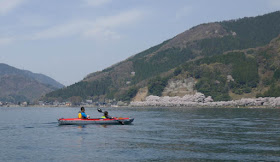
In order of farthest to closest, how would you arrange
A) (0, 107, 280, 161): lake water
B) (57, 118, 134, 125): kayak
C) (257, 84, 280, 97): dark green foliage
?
(257, 84, 280, 97): dark green foliage
(57, 118, 134, 125): kayak
(0, 107, 280, 161): lake water

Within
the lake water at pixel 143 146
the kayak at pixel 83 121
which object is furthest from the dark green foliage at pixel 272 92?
the lake water at pixel 143 146

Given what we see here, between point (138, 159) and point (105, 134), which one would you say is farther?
point (105, 134)

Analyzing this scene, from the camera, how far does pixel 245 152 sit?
40719mm

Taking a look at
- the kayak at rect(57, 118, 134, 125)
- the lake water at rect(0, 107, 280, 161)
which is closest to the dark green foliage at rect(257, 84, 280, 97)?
the kayak at rect(57, 118, 134, 125)

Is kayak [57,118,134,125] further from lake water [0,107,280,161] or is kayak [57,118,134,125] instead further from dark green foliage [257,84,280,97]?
dark green foliage [257,84,280,97]

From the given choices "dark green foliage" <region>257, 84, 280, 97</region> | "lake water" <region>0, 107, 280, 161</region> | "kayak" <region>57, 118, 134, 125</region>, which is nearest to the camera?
"lake water" <region>0, 107, 280, 161</region>

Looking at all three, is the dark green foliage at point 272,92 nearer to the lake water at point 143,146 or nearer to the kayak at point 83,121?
the kayak at point 83,121

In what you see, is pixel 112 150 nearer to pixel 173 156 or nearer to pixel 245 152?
pixel 173 156

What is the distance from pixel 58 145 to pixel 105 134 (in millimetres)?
12852

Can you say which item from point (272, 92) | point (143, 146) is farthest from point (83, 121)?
point (272, 92)

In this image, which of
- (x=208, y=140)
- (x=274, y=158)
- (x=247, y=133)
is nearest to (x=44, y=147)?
(x=208, y=140)

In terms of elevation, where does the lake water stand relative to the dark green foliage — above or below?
below

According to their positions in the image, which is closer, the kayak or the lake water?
the lake water

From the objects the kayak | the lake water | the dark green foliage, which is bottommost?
the lake water
